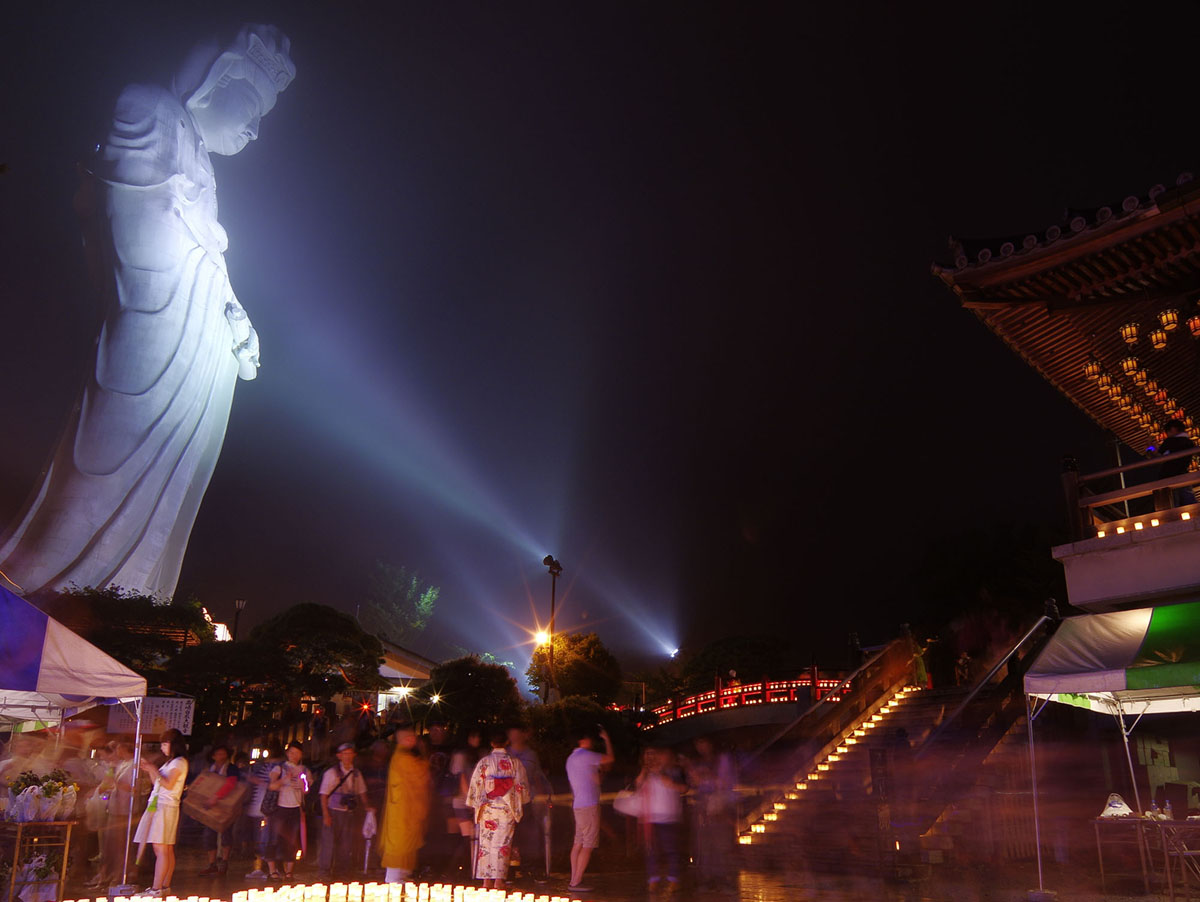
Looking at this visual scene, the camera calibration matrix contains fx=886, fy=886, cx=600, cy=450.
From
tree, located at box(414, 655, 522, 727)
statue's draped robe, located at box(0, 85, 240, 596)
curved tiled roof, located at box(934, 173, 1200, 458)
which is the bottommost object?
tree, located at box(414, 655, 522, 727)

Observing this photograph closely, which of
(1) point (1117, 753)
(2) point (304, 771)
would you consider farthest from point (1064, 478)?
(2) point (304, 771)

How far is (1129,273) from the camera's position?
977 centimetres

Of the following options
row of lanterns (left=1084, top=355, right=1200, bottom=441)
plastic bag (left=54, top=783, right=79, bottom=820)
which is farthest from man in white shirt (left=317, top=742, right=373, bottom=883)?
row of lanterns (left=1084, top=355, right=1200, bottom=441)

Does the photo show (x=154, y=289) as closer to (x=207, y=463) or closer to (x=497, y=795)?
(x=207, y=463)

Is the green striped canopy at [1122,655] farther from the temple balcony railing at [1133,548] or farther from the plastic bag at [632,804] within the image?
the plastic bag at [632,804]

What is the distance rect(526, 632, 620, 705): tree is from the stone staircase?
21.7m

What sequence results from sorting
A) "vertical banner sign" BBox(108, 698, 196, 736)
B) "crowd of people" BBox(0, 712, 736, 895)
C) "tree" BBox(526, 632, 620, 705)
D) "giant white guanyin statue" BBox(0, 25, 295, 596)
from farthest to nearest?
"tree" BBox(526, 632, 620, 705)
"giant white guanyin statue" BBox(0, 25, 295, 596)
"vertical banner sign" BBox(108, 698, 196, 736)
"crowd of people" BBox(0, 712, 736, 895)

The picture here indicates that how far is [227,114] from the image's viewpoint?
4078cm

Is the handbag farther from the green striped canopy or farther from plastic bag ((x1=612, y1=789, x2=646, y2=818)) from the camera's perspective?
the green striped canopy

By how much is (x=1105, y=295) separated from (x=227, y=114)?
40609mm

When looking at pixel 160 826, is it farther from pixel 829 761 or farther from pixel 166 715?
pixel 829 761

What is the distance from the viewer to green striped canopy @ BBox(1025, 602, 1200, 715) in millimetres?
7957

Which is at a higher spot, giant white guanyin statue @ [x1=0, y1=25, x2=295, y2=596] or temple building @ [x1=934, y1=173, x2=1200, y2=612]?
giant white guanyin statue @ [x1=0, y1=25, x2=295, y2=596]

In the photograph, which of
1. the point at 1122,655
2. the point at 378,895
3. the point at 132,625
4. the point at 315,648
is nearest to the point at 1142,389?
the point at 1122,655
